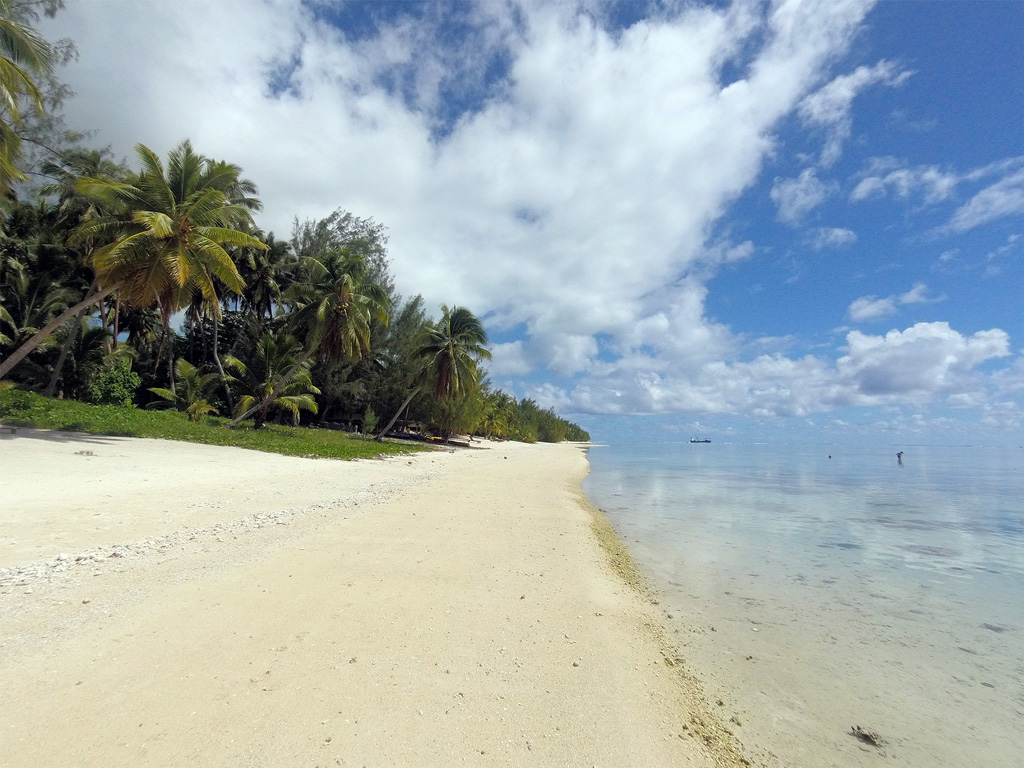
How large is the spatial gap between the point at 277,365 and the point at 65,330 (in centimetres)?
990

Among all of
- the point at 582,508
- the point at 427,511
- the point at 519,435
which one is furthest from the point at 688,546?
the point at 519,435

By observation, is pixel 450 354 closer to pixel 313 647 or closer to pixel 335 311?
pixel 335 311

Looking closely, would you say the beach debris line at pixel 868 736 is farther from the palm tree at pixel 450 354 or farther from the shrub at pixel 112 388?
the palm tree at pixel 450 354

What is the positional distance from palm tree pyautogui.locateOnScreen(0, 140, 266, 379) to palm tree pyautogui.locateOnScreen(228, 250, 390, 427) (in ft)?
19.3

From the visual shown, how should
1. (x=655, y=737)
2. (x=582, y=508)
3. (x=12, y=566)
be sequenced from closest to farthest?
(x=655, y=737)
(x=12, y=566)
(x=582, y=508)

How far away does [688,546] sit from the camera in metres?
9.36

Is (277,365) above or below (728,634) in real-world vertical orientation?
above

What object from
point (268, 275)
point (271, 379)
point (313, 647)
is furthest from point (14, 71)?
point (268, 275)

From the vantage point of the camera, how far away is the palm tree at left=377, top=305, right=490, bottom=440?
104ft

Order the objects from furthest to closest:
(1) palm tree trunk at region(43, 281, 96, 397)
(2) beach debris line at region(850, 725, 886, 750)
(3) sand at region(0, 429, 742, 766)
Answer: (1) palm tree trunk at region(43, 281, 96, 397) → (2) beach debris line at region(850, 725, 886, 750) → (3) sand at region(0, 429, 742, 766)

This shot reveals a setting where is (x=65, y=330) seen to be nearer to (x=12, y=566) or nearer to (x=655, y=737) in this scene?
(x=12, y=566)

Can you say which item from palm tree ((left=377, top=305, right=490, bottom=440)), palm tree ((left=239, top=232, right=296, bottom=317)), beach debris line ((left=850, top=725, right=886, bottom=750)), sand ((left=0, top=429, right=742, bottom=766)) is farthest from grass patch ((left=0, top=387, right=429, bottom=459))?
beach debris line ((left=850, top=725, right=886, bottom=750))

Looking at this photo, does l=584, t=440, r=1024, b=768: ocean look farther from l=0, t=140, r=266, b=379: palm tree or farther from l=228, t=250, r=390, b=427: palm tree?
l=228, t=250, r=390, b=427: palm tree

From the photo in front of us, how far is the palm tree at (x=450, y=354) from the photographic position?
31.8m
